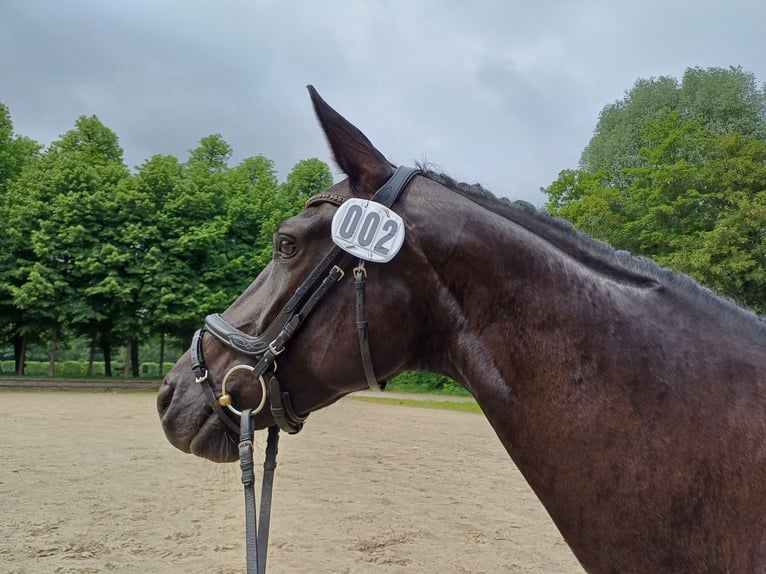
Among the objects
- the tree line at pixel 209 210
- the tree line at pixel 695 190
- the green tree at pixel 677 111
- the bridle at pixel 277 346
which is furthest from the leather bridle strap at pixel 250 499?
the green tree at pixel 677 111

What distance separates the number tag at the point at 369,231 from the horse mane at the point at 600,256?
0.92 ft

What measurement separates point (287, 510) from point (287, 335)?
631 cm

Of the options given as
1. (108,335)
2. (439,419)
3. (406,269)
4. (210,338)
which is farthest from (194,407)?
(108,335)

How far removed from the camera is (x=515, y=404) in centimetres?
158

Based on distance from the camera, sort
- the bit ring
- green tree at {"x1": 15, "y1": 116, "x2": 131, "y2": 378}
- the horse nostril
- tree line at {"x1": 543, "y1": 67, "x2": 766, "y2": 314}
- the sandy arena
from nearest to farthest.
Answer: the bit ring, the horse nostril, the sandy arena, tree line at {"x1": 543, "y1": 67, "x2": 766, "y2": 314}, green tree at {"x1": 15, "y1": 116, "x2": 131, "y2": 378}

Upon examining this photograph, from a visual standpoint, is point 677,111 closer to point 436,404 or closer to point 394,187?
point 436,404

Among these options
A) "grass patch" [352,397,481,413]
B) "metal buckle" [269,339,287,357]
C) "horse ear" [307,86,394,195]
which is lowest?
"grass patch" [352,397,481,413]

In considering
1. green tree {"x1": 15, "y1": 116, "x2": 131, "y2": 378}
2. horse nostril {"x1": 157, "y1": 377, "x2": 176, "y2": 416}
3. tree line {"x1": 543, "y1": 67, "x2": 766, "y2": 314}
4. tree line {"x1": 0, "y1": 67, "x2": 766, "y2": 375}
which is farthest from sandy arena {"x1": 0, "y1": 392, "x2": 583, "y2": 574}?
green tree {"x1": 15, "y1": 116, "x2": 131, "y2": 378}

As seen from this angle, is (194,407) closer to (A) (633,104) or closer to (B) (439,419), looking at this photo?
(B) (439,419)

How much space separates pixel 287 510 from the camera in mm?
7266

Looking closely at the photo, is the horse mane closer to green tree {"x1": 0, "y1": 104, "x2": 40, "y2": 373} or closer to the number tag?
the number tag

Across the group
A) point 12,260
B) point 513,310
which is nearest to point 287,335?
point 513,310

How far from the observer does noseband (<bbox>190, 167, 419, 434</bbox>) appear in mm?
1742

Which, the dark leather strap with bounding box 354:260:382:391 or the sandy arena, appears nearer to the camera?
the dark leather strap with bounding box 354:260:382:391
